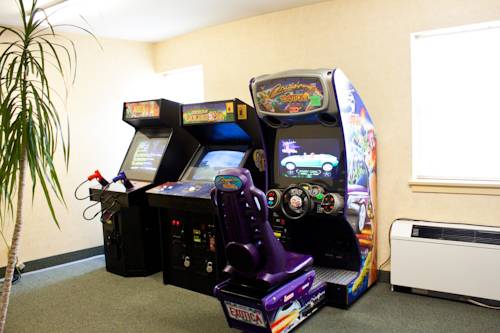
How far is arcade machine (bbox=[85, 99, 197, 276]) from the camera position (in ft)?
14.0

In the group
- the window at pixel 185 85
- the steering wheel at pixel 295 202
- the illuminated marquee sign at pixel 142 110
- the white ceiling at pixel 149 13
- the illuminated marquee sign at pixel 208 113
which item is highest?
the white ceiling at pixel 149 13

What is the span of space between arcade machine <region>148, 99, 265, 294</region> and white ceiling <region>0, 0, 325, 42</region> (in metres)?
0.99

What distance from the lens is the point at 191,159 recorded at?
14.3 feet

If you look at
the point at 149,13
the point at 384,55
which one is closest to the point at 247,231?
the point at 384,55

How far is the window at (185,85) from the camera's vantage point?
17.9ft

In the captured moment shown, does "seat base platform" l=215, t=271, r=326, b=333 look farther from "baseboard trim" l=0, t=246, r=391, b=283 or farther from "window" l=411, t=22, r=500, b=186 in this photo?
"baseboard trim" l=0, t=246, r=391, b=283

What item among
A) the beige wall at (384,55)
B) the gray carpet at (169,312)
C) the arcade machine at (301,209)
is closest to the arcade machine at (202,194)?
the gray carpet at (169,312)

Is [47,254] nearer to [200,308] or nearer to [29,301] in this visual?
[29,301]

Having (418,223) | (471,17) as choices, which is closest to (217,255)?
(418,223)

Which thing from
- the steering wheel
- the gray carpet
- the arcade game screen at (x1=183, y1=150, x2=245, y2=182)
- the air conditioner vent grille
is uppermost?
the arcade game screen at (x1=183, y1=150, x2=245, y2=182)

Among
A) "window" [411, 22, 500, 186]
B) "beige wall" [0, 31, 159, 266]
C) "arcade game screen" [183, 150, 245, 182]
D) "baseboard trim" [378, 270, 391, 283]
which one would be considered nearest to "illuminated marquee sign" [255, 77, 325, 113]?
"arcade game screen" [183, 150, 245, 182]

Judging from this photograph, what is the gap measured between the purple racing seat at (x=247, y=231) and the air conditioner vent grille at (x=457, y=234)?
4.26 ft

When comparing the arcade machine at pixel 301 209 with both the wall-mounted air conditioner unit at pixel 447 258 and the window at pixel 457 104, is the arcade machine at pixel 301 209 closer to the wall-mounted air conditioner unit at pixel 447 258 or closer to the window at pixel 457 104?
the wall-mounted air conditioner unit at pixel 447 258

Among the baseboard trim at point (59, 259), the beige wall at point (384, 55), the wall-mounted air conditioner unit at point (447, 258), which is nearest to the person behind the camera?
the wall-mounted air conditioner unit at point (447, 258)
